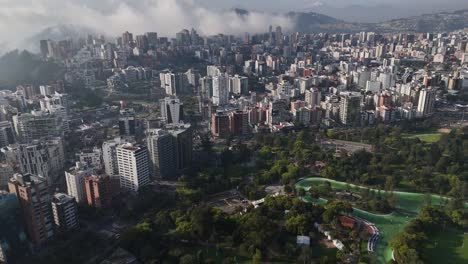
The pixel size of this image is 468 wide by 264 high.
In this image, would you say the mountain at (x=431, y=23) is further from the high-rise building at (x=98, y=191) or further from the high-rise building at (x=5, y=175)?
the high-rise building at (x=5, y=175)

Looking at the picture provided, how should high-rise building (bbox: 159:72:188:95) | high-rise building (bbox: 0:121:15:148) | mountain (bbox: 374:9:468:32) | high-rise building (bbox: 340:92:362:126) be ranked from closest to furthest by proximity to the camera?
high-rise building (bbox: 0:121:15:148) → high-rise building (bbox: 340:92:362:126) → high-rise building (bbox: 159:72:188:95) → mountain (bbox: 374:9:468:32)

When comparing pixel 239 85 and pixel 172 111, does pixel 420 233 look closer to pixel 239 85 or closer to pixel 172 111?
pixel 172 111

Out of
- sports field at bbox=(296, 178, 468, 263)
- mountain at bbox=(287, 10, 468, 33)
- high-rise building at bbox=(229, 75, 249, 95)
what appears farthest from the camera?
mountain at bbox=(287, 10, 468, 33)

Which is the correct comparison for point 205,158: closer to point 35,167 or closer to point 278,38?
point 35,167

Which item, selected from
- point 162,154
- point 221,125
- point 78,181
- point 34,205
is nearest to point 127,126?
point 221,125

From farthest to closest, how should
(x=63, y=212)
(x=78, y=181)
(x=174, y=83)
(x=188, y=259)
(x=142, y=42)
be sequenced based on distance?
1. (x=142, y=42)
2. (x=174, y=83)
3. (x=78, y=181)
4. (x=63, y=212)
5. (x=188, y=259)

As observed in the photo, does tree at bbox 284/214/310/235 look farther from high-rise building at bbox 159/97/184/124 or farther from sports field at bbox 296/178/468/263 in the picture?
high-rise building at bbox 159/97/184/124

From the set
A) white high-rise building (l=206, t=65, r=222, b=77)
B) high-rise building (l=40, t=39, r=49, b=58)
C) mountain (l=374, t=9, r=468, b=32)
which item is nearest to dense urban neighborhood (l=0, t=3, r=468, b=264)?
white high-rise building (l=206, t=65, r=222, b=77)

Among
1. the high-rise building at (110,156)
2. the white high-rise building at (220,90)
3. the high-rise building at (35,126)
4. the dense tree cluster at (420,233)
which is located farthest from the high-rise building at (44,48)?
the dense tree cluster at (420,233)
